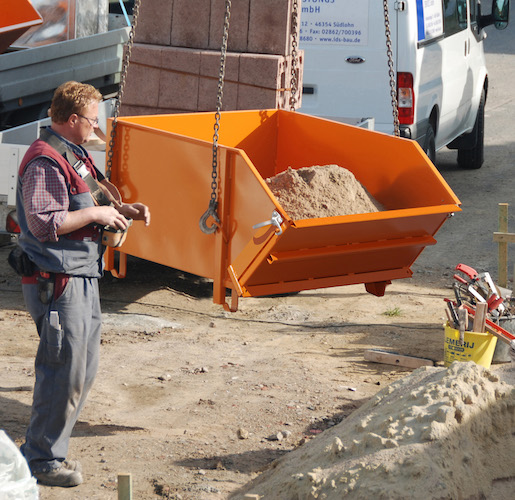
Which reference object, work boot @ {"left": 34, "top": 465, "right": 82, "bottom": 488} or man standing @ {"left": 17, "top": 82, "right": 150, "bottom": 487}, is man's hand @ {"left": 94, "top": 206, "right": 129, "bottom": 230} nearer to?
man standing @ {"left": 17, "top": 82, "right": 150, "bottom": 487}

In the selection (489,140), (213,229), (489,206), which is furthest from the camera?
(489,140)

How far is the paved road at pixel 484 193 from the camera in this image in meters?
9.40

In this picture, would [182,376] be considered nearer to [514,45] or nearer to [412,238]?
[412,238]

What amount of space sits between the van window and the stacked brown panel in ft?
9.37

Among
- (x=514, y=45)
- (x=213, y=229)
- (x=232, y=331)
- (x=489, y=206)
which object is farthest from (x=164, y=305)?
(x=514, y=45)

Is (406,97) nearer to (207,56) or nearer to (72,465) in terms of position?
(207,56)

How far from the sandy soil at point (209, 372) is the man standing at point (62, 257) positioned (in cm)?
31

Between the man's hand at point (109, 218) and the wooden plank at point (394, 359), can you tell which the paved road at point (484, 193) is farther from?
the man's hand at point (109, 218)

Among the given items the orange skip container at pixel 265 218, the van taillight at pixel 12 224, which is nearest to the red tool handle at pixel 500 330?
the orange skip container at pixel 265 218

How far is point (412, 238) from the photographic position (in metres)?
5.72

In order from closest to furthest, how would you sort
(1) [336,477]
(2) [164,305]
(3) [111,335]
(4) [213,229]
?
1. (1) [336,477]
2. (4) [213,229]
3. (3) [111,335]
4. (2) [164,305]

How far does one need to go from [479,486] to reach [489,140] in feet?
37.9

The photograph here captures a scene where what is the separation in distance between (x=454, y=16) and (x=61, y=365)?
7.83 m

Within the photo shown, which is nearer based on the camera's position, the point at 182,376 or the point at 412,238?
the point at 412,238
